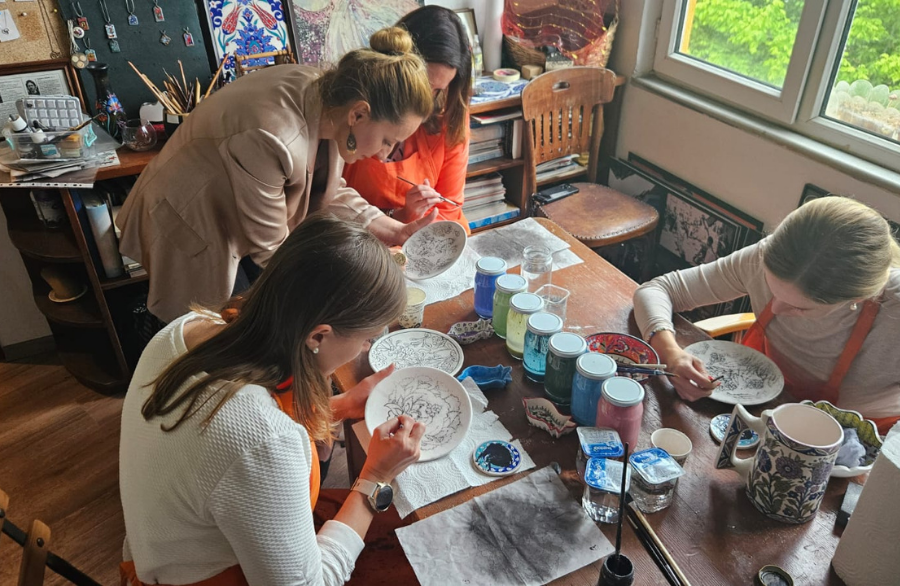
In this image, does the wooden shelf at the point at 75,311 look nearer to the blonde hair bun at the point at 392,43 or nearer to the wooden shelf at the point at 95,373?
the wooden shelf at the point at 95,373

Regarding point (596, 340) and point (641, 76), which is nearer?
point (596, 340)

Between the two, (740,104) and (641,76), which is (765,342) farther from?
(641,76)

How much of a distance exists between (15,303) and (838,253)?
286 centimetres

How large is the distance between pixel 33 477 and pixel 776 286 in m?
2.32

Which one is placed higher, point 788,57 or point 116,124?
point 788,57

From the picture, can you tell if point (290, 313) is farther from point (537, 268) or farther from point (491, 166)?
point (491, 166)

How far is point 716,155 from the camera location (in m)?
2.65

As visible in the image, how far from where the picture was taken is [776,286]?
145cm

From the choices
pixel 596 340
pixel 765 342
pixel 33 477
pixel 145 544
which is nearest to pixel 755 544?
pixel 596 340

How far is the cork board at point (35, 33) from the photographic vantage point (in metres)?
2.23

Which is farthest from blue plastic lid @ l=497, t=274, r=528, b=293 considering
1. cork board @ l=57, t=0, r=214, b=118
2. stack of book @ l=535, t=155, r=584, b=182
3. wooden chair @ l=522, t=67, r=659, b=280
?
cork board @ l=57, t=0, r=214, b=118

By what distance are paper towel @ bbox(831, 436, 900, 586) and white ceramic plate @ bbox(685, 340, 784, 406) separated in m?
0.40

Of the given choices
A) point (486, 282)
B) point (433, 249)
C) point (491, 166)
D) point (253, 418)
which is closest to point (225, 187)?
point (433, 249)

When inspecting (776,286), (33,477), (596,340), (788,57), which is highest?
(788,57)
